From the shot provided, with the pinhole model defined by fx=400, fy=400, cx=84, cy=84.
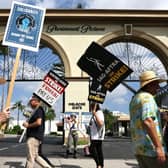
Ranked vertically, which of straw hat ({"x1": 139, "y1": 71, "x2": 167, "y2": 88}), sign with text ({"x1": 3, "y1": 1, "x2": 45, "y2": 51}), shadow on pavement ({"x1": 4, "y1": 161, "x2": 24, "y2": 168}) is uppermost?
sign with text ({"x1": 3, "y1": 1, "x2": 45, "y2": 51})

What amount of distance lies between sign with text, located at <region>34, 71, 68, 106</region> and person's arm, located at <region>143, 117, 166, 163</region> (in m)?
5.10

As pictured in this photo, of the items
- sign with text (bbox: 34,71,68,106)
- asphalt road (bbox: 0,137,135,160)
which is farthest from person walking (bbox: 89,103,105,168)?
asphalt road (bbox: 0,137,135,160)

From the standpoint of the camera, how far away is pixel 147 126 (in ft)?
13.9

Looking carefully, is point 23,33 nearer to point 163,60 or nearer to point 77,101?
point 77,101

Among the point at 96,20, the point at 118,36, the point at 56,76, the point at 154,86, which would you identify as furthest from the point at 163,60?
the point at 154,86

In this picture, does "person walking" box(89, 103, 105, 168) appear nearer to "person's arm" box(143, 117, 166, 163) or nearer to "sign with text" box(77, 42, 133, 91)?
"sign with text" box(77, 42, 133, 91)

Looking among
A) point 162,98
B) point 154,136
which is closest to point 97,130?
point 162,98

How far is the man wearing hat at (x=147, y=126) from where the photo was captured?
4190 millimetres

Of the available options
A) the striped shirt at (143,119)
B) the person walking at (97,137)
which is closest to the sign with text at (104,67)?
the person walking at (97,137)

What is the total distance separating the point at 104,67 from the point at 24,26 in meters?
1.62

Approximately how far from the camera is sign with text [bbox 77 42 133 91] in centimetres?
693

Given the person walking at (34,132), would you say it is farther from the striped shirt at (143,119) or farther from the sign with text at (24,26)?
the striped shirt at (143,119)

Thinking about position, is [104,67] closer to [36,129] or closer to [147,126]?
[36,129]

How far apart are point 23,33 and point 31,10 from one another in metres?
0.41
